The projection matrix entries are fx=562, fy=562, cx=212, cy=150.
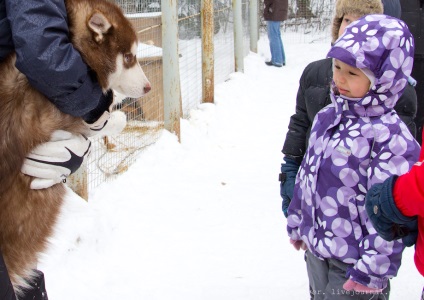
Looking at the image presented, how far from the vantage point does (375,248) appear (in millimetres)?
2166

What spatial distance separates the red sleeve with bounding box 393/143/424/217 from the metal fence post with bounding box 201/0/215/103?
6.35m

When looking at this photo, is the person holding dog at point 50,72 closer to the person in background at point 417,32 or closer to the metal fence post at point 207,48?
the person in background at point 417,32

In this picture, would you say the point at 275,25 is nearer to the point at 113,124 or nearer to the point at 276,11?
the point at 276,11

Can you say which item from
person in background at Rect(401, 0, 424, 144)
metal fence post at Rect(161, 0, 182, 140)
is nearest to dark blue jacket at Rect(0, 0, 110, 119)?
person in background at Rect(401, 0, 424, 144)

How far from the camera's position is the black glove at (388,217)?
1.79 m

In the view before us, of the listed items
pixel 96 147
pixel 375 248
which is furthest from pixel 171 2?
pixel 375 248

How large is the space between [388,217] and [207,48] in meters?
6.43

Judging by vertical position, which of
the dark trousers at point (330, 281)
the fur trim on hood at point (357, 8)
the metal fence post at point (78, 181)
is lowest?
the metal fence post at point (78, 181)

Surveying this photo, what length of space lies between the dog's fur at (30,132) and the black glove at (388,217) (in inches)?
42.3

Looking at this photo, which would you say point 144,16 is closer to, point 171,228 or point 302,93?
point 171,228

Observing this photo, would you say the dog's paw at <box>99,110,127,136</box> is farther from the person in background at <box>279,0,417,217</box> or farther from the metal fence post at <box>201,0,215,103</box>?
the metal fence post at <box>201,0,215,103</box>

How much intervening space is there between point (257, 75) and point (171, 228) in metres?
7.03

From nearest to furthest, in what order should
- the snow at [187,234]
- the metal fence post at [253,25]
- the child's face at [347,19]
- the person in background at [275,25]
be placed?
1. the child's face at [347,19]
2. the snow at [187,234]
3. the person in background at [275,25]
4. the metal fence post at [253,25]

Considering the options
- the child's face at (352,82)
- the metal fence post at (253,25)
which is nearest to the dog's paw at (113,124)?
the child's face at (352,82)
